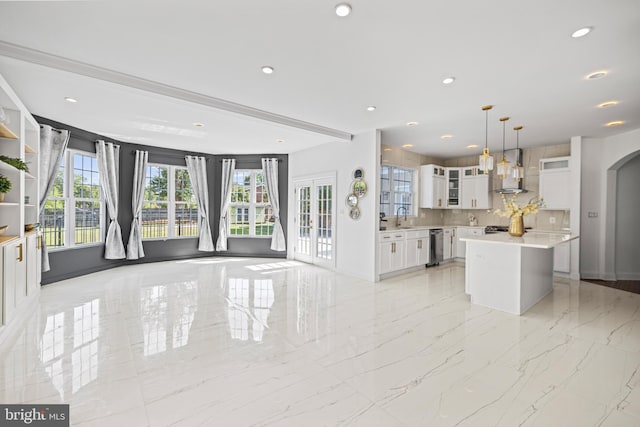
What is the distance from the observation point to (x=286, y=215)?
7.54 metres

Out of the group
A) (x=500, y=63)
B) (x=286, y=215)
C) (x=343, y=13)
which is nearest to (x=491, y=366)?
(x=500, y=63)

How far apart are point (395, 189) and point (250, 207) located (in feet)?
12.3

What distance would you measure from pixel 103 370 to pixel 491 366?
10.3ft

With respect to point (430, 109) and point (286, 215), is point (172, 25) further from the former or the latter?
point (286, 215)

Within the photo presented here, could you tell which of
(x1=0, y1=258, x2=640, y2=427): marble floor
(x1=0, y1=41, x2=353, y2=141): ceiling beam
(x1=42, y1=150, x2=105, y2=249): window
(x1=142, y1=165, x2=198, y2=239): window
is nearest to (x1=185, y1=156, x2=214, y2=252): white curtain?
(x1=142, y1=165, x2=198, y2=239): window

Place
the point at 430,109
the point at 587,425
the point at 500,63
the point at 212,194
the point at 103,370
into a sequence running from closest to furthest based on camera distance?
the point at 587,425 → the point at 103,370 → the point at 500,63 → the point at 430,109 → the point at 212,194

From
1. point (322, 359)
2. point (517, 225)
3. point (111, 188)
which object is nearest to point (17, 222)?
point (111, 188)

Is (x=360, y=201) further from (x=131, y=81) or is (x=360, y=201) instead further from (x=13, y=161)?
(x=13, y=161)

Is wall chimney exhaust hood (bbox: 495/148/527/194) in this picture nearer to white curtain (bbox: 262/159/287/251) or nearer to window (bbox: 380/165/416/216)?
window (bbox: 380/165/416/216)

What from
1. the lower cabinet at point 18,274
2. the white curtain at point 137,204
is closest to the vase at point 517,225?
the lower cabinet at point 18,274

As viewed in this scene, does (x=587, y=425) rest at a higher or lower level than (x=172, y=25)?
lower

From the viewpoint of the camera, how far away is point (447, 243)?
705 cm

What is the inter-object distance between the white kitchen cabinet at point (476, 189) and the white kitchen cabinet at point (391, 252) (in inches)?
96.8

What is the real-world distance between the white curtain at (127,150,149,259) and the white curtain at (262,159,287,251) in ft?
8.79
